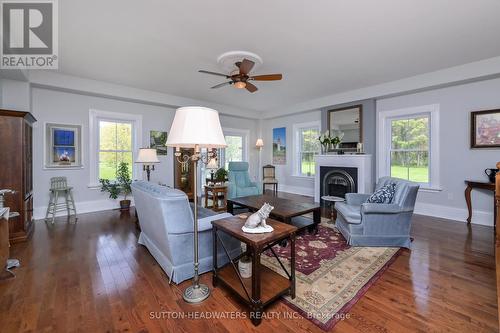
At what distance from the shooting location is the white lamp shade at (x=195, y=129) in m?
1.69

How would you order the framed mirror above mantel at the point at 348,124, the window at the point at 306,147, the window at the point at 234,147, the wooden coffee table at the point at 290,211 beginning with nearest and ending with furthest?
the wooden coffee table at the point at 290,211 → the framed mirror above mantel at the point at 348,124 → the window at the point at 306,147 → the window at the point at 234,147

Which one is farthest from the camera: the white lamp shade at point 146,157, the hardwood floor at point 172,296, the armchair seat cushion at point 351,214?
the white lamp shade at point 146,157

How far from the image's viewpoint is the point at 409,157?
4684mm

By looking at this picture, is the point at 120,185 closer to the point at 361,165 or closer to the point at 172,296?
the point at 172,296

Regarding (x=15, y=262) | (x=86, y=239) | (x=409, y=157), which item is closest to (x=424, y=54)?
(x=409, y=157)

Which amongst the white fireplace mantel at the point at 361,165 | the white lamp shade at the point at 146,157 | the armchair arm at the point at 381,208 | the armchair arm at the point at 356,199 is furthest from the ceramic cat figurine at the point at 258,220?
the white fireplace mantel at the point at 361,165

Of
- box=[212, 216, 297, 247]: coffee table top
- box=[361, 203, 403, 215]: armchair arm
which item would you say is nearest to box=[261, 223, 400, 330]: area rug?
box=[361, 203, 403, 215]: armchair arm

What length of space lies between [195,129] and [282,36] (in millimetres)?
1974

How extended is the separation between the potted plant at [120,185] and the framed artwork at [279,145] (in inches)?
174

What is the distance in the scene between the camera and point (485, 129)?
3754 mm

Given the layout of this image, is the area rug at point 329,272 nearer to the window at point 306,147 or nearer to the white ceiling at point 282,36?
the white ceiling at point 282,36

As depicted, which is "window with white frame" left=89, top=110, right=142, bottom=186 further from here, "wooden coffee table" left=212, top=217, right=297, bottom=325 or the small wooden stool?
"wooden coffee table" left=212, top=217, right=297, bottom=325

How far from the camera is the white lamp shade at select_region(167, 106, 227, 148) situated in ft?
5.54

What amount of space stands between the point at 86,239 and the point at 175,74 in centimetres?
308
